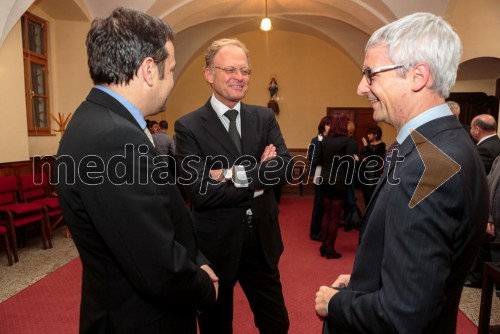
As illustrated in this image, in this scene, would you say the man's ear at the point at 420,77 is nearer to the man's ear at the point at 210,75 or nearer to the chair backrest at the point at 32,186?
the man's ear at the point at 210,75

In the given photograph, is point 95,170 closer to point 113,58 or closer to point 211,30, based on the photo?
point 113,58

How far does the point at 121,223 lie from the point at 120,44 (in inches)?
21.6

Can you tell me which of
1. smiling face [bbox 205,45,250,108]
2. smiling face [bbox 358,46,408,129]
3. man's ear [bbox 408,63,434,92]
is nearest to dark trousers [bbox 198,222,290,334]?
smiling face [bbox 205,45,250,108]

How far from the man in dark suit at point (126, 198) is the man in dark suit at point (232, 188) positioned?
61 centimetres

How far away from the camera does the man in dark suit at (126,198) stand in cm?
97

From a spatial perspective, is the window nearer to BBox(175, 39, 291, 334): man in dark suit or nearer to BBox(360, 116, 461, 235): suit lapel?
BBox(175, 39, 291, 334): man in dark suit

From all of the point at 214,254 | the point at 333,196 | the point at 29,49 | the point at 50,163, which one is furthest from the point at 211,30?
the point at 214,254

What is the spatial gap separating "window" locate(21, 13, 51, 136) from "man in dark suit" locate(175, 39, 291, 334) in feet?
Answer: 18.0

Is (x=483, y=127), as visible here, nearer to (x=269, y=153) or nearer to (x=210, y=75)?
(x=269, y=153)

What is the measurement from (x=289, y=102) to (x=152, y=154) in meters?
11.3

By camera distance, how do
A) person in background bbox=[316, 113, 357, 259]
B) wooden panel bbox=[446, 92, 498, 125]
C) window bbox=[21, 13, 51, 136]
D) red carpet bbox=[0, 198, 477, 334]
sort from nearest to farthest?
1. red carpet bbox=[0, 198, 477, 334]
2. person in background bbox=[316, 113, 357, 259]
3. window bbox=[21, 13, 51, 136]
4. wooden panel bbox=[446, 92, 498, 125]

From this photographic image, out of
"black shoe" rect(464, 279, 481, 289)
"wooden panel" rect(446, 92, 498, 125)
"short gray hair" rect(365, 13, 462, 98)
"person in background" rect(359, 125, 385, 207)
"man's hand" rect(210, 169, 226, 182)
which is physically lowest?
"black shoe" rect(464, 279, 481, 289)

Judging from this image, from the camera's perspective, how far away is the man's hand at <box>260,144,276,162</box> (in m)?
1.97

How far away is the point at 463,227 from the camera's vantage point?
2.80 feet
